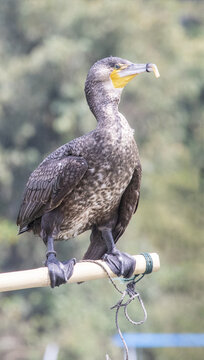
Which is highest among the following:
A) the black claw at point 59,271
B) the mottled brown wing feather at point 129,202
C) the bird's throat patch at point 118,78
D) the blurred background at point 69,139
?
the bird's throat patch at point 118,78

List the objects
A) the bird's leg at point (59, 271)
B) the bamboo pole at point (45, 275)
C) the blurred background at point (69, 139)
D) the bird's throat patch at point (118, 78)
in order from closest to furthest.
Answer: the bamboo pole at point (45, 275)
the bird's leg at point (59, 271)
the bird's throat patch at point (118, 78)
the blurred background at point (69, 139)

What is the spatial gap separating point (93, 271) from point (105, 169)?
521 mm

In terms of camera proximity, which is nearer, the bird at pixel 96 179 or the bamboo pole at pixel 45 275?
the bamboo pole at pixel 45 275

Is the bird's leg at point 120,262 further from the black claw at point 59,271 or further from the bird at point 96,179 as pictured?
the black claw at point 59,271

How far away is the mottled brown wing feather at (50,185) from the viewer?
12.7ft

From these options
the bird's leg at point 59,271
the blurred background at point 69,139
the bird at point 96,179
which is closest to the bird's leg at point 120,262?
the bird at point 96,179

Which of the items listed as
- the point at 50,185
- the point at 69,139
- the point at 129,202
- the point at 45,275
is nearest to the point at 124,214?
the point at 129,202

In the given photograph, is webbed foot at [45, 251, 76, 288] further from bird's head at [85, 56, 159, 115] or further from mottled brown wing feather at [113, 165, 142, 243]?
bird's head at [85, 56, 159, 115]

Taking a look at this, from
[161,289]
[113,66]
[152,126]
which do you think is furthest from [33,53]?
[113,66]

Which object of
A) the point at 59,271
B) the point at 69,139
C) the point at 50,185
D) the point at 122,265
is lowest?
the point at 69,139

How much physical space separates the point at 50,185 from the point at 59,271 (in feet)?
1.62

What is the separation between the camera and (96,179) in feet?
12.8

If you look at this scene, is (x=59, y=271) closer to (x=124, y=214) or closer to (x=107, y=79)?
(x=124, y=214)

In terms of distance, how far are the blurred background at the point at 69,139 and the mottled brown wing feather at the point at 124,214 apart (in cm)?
755
